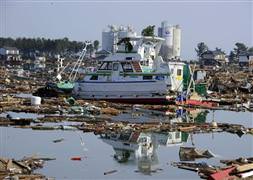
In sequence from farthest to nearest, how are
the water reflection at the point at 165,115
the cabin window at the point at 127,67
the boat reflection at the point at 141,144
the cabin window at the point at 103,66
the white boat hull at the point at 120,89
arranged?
1. the cabin window at the point at 103,66
2. the cabin window at the point at 127,67
3. the white boat hull at the point at 120,89
4. the water reflection at the point at 165,115
5. the boat reflection at the point at 141,144

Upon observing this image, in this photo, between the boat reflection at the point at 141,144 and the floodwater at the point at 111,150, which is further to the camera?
the boat reflection at the point at 141,144

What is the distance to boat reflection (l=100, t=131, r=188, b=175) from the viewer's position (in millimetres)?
16734

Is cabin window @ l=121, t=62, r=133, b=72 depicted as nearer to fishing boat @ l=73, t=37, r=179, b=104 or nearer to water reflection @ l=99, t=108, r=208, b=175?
fishing boat @ l=73, t=37, r=179, b=104

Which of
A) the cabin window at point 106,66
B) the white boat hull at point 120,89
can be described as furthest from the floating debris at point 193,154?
the cabin window at point 106,66

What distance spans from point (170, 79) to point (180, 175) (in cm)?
2205

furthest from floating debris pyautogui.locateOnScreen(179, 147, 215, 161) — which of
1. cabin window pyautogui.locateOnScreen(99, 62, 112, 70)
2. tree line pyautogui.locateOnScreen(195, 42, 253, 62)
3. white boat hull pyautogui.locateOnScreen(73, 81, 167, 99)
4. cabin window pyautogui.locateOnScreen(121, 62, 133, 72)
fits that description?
tree line pyautogui.locateOnScreen(195, 42, 253, 62)

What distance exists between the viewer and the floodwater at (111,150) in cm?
1508

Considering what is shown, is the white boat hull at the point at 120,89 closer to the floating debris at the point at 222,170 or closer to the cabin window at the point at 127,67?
the cabin window at the point at 127,67

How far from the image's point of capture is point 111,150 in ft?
62.4

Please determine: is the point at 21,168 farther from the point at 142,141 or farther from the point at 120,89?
the point at 120,89

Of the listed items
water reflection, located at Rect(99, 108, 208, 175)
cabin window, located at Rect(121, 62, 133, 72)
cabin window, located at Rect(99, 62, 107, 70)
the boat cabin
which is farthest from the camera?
cabin window, located at Rect(99, 62, 107, 70)

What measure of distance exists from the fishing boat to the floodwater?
40.8 ft

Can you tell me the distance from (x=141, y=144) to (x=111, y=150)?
1.64m

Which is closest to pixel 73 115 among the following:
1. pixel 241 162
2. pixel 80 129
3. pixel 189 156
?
pixel 80 129
